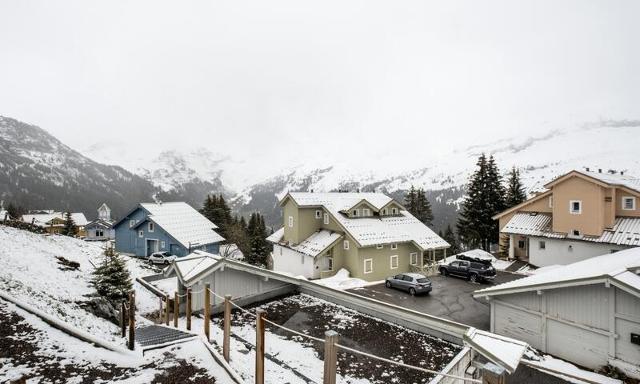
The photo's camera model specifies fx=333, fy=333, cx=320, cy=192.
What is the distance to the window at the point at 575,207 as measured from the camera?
3091cm

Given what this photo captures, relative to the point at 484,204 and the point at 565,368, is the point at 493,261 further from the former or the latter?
the point at 565,368

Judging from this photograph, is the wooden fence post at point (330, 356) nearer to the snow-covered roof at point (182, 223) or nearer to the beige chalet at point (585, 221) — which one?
the beige chalet at point (585, 221)

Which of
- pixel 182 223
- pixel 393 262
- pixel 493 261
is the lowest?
pixel 493 261

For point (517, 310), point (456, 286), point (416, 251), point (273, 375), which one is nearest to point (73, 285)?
point (273, 375)

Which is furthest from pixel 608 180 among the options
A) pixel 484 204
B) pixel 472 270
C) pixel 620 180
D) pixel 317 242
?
pixel 317 242

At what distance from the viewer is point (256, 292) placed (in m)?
16.7

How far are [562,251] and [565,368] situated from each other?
67.8ft

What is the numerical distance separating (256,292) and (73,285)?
10.3 metres

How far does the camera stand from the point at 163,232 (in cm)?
4291

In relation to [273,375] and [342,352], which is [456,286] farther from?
[273,375]

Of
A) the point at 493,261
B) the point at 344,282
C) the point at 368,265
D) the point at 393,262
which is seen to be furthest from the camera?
the point at 493,261

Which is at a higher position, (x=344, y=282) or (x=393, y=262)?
(x=393, y=262)

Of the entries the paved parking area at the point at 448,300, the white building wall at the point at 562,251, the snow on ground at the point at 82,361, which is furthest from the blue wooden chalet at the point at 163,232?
the white building wall at the point at 562,251

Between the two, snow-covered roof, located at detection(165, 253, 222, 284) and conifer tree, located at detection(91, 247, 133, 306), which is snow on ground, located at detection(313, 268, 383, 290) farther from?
conifer tree, located at detection(91, 247, 133, 306)
